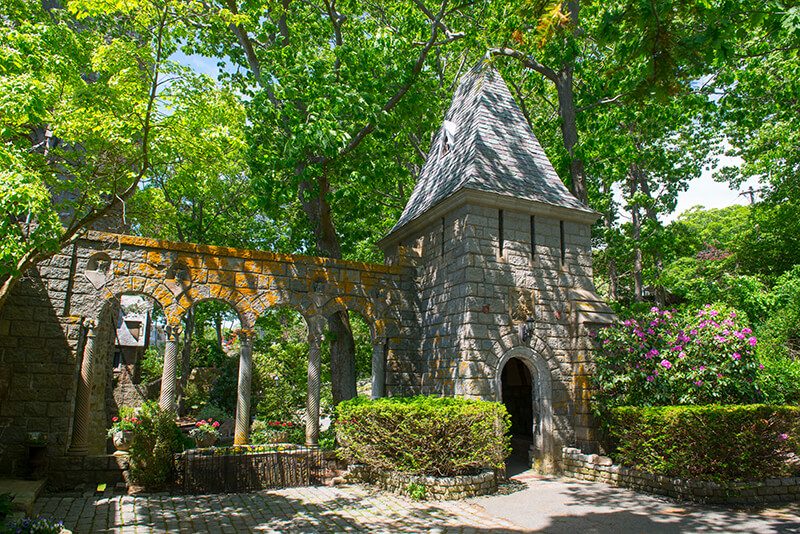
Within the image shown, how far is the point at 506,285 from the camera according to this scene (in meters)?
9.64

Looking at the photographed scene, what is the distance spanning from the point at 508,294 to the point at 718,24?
18.5 ft

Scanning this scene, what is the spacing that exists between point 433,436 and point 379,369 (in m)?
2.70

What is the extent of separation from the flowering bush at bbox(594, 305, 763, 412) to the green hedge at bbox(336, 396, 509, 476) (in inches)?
104

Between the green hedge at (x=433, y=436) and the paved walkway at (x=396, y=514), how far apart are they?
543mm

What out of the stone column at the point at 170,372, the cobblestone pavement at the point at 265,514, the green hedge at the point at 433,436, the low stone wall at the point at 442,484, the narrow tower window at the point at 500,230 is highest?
the narrow tower window at the point at 500,230

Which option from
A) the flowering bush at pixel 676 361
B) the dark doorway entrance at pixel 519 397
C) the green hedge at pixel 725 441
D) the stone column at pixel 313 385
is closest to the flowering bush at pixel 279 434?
the stone column at pixel 313 385

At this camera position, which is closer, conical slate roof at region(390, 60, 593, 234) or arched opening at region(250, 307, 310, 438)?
conical slate roof at region(390, 60, 593, 234)

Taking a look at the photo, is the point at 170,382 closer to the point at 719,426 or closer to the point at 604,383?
the point at 604,383

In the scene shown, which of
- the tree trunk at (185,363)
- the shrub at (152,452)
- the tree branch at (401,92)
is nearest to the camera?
the shrub at (152,452)

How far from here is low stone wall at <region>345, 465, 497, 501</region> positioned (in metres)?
7.62

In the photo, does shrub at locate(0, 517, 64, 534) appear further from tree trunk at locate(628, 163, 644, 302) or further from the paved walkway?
tree trunk at locate(628, 163, 644, 302)

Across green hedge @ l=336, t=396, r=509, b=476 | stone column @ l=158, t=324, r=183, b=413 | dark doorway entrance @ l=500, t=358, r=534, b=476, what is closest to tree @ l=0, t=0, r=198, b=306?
stone column @ l=158, t=324, r=183, b=413

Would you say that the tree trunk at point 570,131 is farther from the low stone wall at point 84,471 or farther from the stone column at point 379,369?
the low stone wall at point 84,471

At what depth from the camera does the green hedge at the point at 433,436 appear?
782cm
